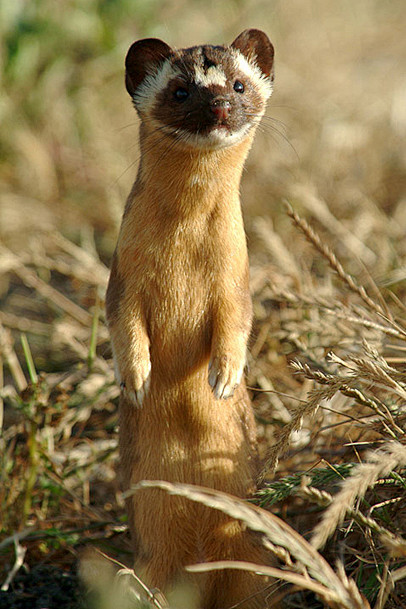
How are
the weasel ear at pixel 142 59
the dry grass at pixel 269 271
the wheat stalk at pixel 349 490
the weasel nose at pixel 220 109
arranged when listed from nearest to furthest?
the wheat stalk at pixel 349 490 → the weasel nose at pixel 220 109 → the dry grass at pixel 269 271 → the weasel ear at pixel 142 59

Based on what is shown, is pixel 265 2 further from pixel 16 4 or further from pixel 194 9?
pixel 16 4

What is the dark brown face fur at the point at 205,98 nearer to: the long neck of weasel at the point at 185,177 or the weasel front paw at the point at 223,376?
the long neck of weasel at the point at 185,177

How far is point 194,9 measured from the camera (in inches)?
316

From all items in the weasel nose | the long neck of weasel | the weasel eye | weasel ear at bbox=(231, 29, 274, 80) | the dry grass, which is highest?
weasel ear at bbox=(231, 29, 274, 80)

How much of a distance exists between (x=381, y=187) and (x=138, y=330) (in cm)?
414

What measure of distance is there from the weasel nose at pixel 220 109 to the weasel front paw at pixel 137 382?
1.03 metres

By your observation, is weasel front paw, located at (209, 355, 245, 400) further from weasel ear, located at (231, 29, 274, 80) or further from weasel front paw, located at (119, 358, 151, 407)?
weasel ear, located at (231, 29, 274, 80)

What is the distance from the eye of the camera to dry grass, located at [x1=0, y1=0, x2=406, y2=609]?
3.07 meters

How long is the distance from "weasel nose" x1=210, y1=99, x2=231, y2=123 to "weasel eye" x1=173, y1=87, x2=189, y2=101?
6.5 inches

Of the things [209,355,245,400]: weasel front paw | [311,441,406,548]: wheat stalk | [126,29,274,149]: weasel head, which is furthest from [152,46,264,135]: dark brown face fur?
[311,441,406,548]: wheat stalk

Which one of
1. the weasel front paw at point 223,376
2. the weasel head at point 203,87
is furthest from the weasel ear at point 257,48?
the weasel front paw at point 223,376

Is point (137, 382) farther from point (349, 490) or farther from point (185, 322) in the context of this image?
point (349, 490)

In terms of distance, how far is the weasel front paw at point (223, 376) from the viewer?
A: 313cm

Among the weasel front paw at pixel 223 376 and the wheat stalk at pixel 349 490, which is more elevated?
the wheat stalk at pixel 349 490
